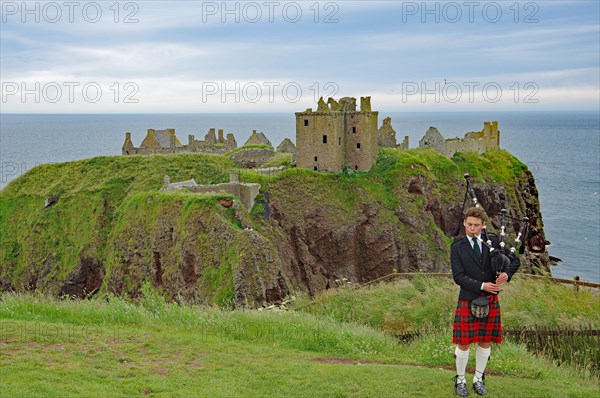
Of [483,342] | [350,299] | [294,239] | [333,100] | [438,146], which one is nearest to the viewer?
[483,342]

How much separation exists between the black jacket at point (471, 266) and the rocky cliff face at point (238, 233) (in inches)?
982

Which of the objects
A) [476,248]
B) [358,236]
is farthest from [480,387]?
[358,236]

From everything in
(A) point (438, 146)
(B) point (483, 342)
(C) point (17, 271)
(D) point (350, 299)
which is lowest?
(C) point (17, 271)

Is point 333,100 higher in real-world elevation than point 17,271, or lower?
higher

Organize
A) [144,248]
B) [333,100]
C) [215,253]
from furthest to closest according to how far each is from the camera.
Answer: [333,100] → [144,248] → [215,253]

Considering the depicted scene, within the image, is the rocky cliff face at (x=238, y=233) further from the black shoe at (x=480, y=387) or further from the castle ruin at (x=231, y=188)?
the black shoe at (x=480, y=387)

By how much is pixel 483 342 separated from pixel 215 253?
2770cm

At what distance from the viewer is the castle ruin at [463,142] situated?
6619 cm

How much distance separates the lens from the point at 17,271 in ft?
171

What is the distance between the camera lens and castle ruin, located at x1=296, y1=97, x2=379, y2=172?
55.2 meters

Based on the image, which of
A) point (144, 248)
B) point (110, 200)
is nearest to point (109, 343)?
point (144, 248)

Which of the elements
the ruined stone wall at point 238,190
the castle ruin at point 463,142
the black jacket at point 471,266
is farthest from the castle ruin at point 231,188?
the black jacket at point 471,266

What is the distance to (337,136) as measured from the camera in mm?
55438

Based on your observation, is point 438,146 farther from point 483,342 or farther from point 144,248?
point 483,342
